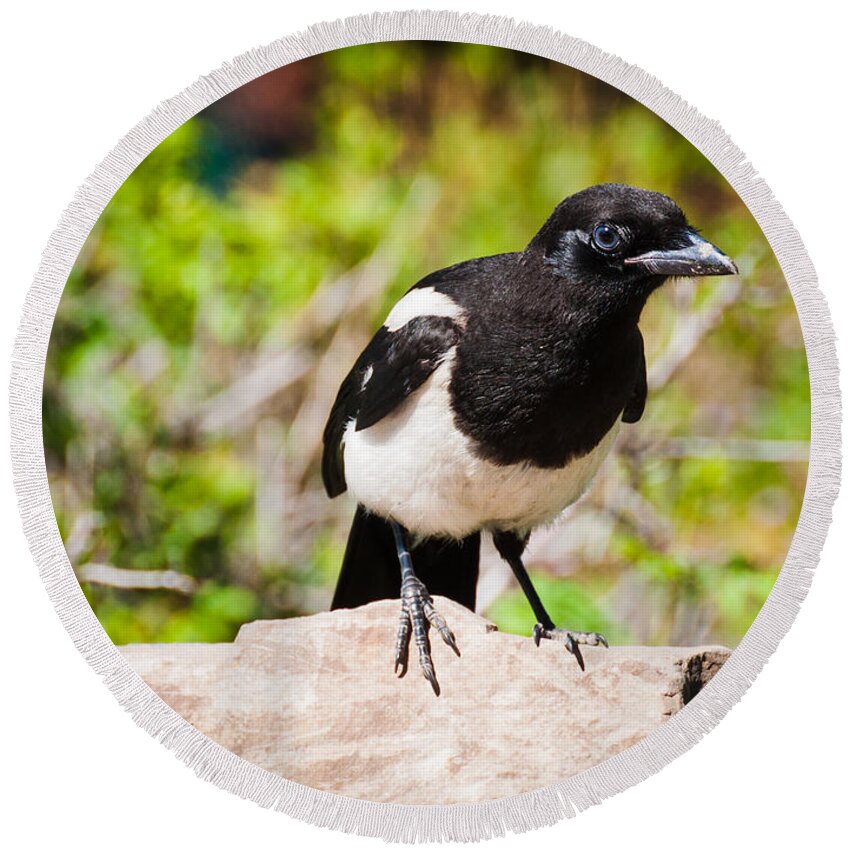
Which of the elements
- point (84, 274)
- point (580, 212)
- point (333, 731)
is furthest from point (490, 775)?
point (84, 274)

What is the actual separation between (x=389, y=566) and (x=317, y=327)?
1.30 feet

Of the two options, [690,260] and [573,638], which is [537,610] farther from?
[690,260]

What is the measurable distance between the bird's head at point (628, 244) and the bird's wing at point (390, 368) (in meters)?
0.18

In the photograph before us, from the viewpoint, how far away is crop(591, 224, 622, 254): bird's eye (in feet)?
5.36

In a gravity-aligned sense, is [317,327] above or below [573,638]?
above

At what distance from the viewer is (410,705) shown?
1.70 m

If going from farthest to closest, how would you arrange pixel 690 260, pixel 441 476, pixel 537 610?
pixel 537 610 < pixel 441 476 < pixel 690 260

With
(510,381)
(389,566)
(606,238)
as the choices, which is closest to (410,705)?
(389,566)

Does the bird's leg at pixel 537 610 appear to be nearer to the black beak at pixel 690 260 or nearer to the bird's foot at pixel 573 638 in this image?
the bird's foot at pixel 573 638

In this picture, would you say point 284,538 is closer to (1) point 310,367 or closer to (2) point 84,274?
A: (1) point 310,367

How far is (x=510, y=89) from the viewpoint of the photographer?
1.72m

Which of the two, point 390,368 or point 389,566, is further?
point 389,566

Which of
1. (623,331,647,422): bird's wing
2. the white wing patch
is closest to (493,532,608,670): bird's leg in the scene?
(623,331,647,422): bird's wing

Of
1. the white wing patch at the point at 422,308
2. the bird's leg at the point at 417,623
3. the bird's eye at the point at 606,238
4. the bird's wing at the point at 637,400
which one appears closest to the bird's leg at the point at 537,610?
the bird's leg at the point at 417,623
